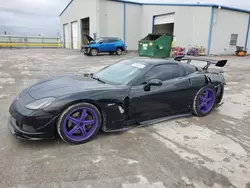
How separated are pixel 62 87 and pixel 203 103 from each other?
2821 millimetres

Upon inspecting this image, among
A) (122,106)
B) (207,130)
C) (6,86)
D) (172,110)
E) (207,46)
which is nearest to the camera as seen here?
(122,106)

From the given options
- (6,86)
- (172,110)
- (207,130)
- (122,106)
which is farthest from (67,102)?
(6,86)

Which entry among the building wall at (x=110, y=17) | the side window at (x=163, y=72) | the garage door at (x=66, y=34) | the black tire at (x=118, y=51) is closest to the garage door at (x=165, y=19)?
the building wall at (x=110, y=17)

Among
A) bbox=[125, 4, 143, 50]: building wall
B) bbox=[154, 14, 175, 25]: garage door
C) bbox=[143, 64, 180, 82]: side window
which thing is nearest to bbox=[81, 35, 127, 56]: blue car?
bbox=[125, 4, 143, 50]: building wall

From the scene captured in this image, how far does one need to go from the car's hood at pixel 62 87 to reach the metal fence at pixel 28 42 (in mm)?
26885

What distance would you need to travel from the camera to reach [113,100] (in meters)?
3.03

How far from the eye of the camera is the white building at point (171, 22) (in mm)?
17109

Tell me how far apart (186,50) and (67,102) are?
1686 centimetres

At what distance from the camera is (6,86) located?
20.4 ft

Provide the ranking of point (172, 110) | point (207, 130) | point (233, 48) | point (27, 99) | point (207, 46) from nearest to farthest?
point (27, 99) → point (207, 130) → point (172, 110) → point (207, 46) → point (233, 48)

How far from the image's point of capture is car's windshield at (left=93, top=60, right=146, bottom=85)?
134 inches

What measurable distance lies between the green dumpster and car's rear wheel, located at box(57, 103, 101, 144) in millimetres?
12564

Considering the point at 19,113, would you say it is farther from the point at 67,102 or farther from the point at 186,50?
the point at 186,50

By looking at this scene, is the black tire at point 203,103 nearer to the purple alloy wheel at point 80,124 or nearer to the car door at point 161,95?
the car door at point 161,95
